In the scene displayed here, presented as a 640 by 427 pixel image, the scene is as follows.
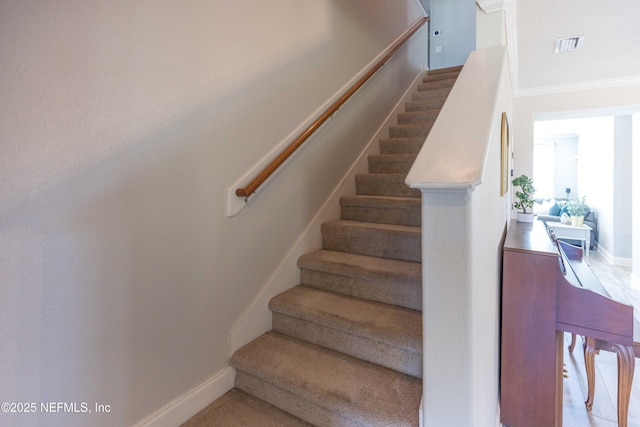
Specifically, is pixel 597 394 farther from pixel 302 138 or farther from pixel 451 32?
pixel 451 32

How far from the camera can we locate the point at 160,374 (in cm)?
124

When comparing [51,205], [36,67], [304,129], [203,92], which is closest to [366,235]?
[304,129]

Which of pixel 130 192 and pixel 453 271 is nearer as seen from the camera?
pixel 453 271

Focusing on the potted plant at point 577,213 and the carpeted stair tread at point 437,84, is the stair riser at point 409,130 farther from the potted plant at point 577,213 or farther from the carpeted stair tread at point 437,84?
the potted plant at point 577,213

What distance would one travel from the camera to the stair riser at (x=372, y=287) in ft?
5.27

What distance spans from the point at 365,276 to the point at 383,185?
0.95 m

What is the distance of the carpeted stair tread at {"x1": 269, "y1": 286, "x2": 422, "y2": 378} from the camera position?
1.35 m

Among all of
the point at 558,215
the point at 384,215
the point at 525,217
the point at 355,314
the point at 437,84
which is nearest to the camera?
the point at 355,314

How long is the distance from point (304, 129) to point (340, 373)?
1413 millimetres

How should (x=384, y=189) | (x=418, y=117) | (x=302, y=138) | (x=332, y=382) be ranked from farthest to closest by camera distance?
(x=418, y=117) → (x=384, y=189) → (x=302, y=138) → (x=332, y=382)

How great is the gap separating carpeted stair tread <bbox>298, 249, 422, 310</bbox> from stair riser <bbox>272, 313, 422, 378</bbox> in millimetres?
302

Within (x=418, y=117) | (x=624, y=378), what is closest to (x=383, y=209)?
(x=418, y=117)

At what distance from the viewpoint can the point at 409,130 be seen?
9.77ft

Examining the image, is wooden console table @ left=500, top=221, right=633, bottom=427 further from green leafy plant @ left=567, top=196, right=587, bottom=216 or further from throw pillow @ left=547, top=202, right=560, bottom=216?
throw pillow @ left=547, top=202, right=560, bottom=216
